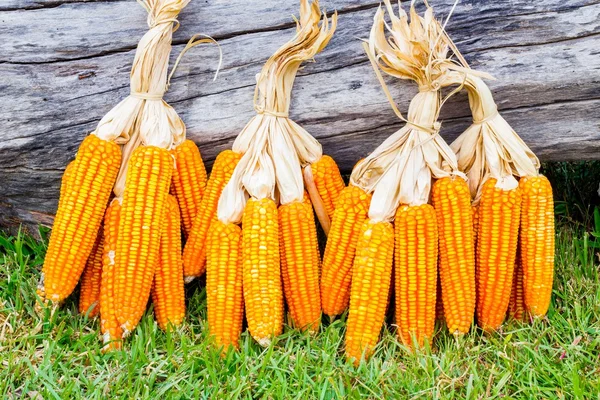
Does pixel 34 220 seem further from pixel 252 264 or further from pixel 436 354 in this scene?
pixel 436 354

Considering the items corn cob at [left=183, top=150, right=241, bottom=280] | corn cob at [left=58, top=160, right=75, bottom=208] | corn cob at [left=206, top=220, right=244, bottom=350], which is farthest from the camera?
corn cob at [left=183, top=150, right=241, bottom=280]

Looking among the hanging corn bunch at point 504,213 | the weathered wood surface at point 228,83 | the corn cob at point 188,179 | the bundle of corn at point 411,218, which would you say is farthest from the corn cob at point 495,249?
the corn cob at point 188,179

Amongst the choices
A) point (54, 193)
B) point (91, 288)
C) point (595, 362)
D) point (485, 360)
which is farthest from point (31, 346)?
point (595, 362)

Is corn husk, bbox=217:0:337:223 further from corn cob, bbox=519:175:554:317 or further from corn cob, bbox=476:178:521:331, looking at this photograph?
corn cob, bbox=519:175:554:317

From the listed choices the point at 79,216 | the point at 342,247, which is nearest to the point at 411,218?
the point at 342,247

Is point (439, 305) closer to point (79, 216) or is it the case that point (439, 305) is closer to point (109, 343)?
point (109, 343)

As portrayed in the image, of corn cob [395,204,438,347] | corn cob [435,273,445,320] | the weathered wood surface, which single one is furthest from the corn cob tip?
corn cob [435,273,445,320]
